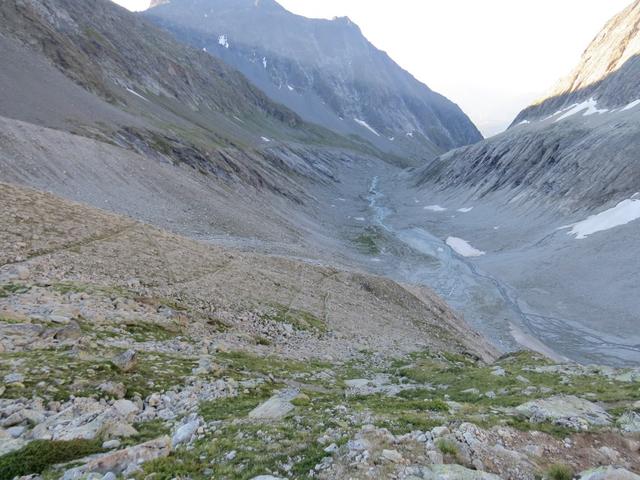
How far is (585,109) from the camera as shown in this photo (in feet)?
469

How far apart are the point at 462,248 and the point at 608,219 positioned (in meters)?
26.5

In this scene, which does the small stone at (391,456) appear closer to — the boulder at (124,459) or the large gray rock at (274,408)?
the large gray rock at (274,408)

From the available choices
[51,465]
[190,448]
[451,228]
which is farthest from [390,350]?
[451,228]

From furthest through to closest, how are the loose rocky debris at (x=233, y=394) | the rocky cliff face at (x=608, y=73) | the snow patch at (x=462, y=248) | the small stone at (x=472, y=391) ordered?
1. the rocky cliff face at (x=608, y=73)
2. the snow patch at (x=462, y=248)
3. the small stone at (x=472, y=391)
4. the loose rocky debris at (x=233, y=394)

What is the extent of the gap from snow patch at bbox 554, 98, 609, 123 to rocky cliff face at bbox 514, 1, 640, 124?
5.22 ft

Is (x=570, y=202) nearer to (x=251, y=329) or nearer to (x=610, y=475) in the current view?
(x=251, y=329)

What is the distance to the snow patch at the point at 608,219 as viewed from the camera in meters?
78.8

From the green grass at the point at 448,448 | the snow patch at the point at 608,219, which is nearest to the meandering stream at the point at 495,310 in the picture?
the snow patch at the point at 608,219

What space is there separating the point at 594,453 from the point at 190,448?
869 centimetres

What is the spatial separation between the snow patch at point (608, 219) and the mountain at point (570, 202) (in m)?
0.20

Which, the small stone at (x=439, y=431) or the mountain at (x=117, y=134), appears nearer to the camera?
the small stone at (x=439, y=431)

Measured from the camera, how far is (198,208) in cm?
5931

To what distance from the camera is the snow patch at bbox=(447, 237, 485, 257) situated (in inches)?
3511

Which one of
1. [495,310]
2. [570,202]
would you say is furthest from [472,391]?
[570,202]
